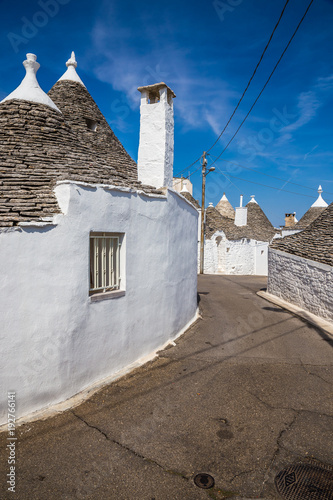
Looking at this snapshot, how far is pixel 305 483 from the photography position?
3.18 m

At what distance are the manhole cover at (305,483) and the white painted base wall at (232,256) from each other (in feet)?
68.6

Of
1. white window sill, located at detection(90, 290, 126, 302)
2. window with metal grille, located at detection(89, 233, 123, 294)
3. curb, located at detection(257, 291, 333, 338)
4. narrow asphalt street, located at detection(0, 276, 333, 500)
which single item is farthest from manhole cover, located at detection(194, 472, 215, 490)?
curb, located at detection(257, 291, 333, 338)

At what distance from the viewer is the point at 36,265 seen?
167 inches

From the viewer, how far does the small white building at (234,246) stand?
24.5 metres

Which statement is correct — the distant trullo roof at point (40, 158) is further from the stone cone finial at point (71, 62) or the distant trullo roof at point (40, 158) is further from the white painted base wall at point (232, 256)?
the white painted base wall at point (232, 256)

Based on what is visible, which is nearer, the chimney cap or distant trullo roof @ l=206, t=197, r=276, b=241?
the chimney cap

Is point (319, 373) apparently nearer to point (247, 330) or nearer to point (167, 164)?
point (247, 330)

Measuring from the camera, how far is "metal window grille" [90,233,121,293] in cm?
523

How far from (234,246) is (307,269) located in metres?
15.1

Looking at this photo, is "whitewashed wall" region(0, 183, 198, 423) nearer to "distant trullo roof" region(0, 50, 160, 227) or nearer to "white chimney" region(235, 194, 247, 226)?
"distant trullo roof" region(0, 50, 160, 227)

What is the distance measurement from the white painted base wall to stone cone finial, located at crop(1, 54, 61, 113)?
56.2ft

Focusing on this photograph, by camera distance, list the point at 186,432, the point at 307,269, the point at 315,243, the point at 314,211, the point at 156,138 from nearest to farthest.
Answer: the point at 186,432 → the point at 156,138 → the point at 307,269 → the point at 315,243 → the point at 314,211

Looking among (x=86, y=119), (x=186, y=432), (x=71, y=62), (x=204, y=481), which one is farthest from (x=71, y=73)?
(x=204, y=481)

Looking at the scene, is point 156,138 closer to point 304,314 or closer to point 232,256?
point 304,314
